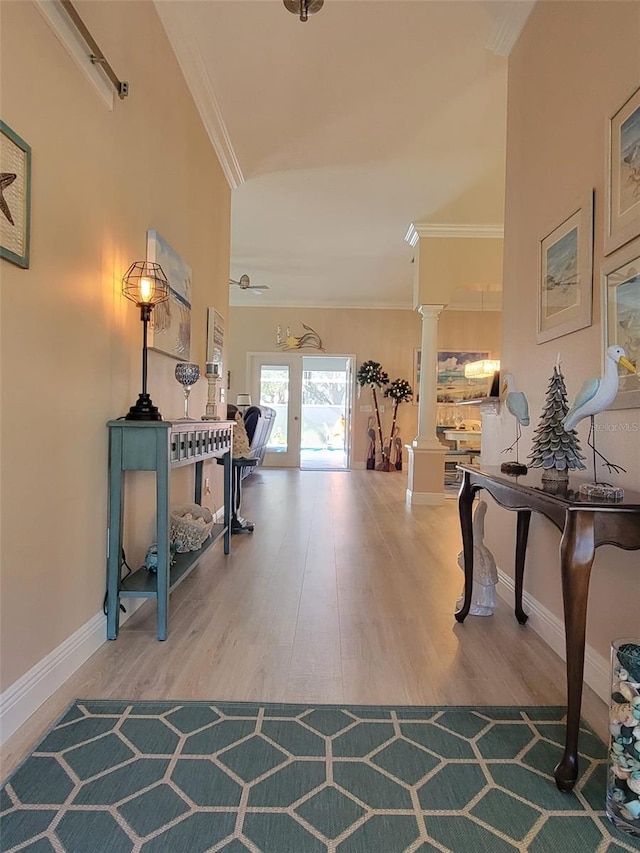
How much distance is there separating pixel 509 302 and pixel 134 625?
2.55 meters

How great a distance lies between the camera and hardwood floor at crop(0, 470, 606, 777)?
5.38ft

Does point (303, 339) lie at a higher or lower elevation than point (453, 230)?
lower

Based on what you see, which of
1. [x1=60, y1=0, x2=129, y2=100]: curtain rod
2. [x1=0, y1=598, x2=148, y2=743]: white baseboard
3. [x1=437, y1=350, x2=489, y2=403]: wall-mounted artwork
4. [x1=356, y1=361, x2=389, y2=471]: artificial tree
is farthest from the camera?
[x1=356, y1=361, x2=389, y2=471]: artificial tree

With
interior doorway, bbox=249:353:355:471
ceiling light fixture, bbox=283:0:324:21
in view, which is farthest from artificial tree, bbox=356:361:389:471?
ceiling light fixture, bbox=283:0:324:21

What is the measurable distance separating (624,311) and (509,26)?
2026 millimetres

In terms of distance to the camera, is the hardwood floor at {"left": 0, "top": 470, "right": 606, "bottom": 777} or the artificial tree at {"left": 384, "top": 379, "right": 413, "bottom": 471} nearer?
the hardwood floor at {"left": 0, "top": 470, "right": 606, "bottom": 777}

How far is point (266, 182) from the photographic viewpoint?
14.6 ft

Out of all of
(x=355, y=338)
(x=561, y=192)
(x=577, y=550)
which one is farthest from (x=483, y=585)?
(x=355, y=338)

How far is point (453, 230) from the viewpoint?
5.28m

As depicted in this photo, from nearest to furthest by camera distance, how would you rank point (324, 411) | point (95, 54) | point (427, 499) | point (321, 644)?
point (95, 54), point (321, 644), point (427, 499), point (324, 411)

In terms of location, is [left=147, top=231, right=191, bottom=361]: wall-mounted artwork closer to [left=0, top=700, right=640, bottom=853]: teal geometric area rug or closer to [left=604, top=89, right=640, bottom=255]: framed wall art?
[left=0, top=700, right=640, bottom=853]: teal geometric area rug

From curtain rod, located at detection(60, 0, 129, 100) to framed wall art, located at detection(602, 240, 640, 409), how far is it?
6.40 feet

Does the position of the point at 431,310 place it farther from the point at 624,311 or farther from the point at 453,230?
the point at 624,311

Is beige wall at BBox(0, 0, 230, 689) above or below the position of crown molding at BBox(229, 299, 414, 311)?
below
